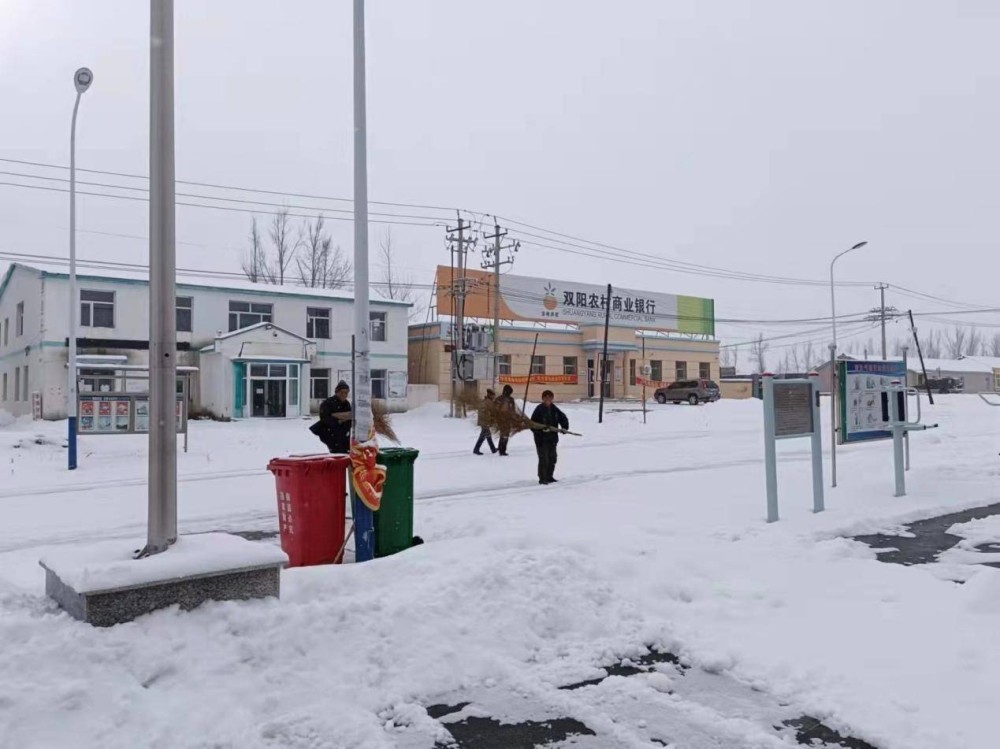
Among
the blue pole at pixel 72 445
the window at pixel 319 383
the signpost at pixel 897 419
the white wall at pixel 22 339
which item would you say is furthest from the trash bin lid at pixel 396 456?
the window at pixel 319 383

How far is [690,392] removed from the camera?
4703 cm

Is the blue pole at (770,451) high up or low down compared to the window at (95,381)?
down

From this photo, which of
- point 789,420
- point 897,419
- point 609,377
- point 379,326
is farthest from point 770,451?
point 609,377

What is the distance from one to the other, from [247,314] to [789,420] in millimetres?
28831

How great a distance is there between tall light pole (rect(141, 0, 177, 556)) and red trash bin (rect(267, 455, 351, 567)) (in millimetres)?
2001

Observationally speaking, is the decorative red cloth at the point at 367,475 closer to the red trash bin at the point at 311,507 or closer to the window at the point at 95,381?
the red trash bin at the point at 311,507

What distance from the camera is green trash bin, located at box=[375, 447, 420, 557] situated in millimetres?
7395

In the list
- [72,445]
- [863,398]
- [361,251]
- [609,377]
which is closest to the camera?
[361,251]

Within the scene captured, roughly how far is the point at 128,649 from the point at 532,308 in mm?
46227

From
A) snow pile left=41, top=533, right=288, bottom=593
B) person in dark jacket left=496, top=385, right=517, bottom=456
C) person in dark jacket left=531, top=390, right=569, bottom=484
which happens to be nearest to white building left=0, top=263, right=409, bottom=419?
person in dark jacket left=496, top=385, right=517, bottom=456

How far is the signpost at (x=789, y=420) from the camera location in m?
9.38

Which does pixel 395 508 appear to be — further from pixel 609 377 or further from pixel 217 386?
pixel 609 377

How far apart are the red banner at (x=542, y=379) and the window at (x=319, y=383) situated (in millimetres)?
12871

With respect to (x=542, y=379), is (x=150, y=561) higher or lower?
lower
